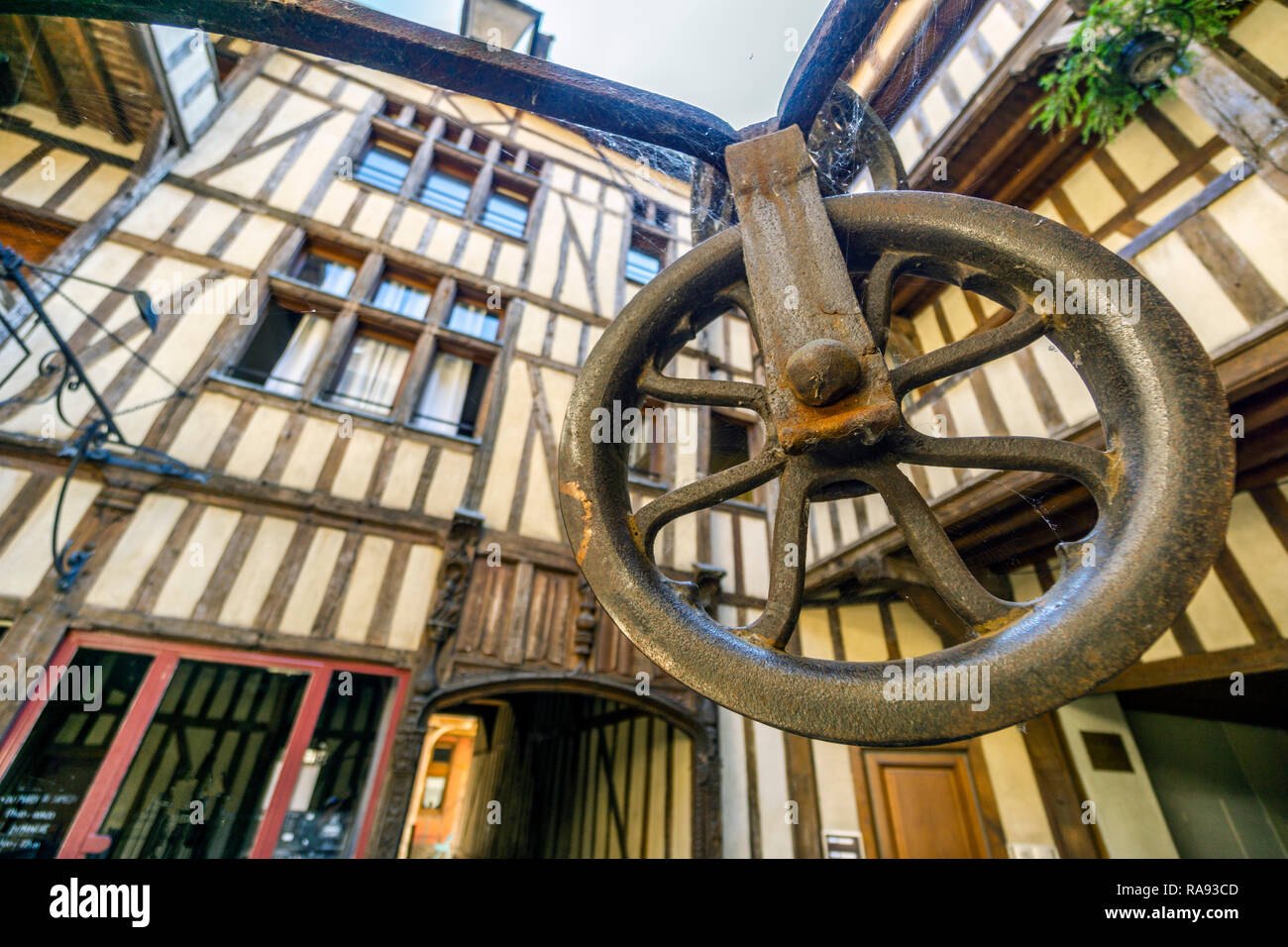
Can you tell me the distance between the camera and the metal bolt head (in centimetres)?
89

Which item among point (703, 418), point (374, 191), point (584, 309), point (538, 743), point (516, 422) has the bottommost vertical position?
point (538, 743)

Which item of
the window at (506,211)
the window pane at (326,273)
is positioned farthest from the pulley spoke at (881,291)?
the window at (506,211)

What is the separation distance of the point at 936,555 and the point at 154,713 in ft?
14.7

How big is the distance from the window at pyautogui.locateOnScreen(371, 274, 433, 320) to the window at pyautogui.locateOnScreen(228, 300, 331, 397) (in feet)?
2.15

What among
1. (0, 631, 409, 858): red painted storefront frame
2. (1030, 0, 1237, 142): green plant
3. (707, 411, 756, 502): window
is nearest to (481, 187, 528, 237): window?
(707, 411, 756, 502): window

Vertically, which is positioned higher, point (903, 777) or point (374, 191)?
point (374, 191)

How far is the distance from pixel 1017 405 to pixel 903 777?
3.15m

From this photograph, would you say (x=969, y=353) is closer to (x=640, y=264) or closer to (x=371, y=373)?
(x=371, y=373)

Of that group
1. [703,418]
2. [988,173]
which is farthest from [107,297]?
[988,173]

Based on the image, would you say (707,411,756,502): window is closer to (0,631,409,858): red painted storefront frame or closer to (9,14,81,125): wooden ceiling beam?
(0,631,409,858): red painted storefront frame

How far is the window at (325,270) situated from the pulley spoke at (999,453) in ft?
18.9

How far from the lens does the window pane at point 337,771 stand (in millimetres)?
3367

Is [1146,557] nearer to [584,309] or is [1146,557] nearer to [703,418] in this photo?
[703,418]

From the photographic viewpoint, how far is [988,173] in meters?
4.26
